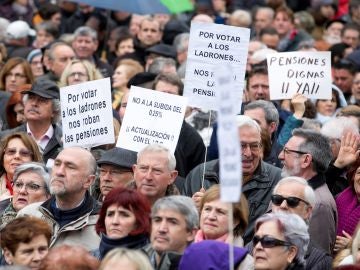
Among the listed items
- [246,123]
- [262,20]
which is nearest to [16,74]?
[246,123]

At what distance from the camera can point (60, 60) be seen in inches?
705

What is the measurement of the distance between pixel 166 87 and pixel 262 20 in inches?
304

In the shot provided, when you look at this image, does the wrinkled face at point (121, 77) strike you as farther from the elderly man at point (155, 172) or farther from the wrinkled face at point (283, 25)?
the elderly man at point (155, 172)

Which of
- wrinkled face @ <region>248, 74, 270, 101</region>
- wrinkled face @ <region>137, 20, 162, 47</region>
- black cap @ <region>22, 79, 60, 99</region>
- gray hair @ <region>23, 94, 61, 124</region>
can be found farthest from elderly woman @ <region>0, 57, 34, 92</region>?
wrinkled face @ <region>137, 20, 162, 47</region>

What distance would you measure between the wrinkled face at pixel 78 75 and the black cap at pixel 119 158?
3612 millimetres

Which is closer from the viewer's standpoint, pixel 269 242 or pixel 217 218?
pixel 269 242

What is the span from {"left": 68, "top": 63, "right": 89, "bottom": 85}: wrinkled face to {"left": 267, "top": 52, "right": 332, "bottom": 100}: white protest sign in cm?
225

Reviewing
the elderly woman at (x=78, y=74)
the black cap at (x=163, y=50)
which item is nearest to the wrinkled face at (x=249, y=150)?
the elderly woman at (x=78, y=74)

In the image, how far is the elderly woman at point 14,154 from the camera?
510 inches

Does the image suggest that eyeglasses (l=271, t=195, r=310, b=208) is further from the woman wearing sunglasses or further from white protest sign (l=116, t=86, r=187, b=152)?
white protest sign (l=116, t=86, r=187, b=152)

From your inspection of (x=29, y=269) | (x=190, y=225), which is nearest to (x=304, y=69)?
(x=190, y=225)

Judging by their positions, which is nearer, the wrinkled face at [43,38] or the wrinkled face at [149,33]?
the wrinkled face at [149,33]

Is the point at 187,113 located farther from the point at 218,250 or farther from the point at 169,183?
the point at 218,250

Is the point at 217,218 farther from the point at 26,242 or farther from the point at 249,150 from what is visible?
the point at 249,150
